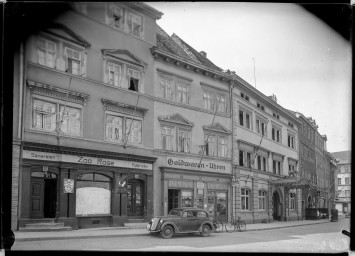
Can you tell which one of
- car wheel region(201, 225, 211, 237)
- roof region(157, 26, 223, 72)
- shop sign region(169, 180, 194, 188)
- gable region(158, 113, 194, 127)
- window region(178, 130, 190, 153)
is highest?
roof region(157, 26, 223, 72)

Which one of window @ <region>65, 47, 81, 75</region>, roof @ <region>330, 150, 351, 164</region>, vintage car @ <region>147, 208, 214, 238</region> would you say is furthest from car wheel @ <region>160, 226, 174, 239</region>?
roof @ <region>330, 150, 351, 164</region>

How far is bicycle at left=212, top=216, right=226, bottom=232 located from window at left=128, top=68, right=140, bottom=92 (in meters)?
1.83

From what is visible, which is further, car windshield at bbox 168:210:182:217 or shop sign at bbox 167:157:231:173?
shop sign at bbox 167:157:231:173

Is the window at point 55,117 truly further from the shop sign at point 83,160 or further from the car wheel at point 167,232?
the car wheel at point 167,232

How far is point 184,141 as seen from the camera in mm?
4703

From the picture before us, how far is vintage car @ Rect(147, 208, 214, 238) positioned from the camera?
4320mm

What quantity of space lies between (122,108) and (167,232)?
1.47m

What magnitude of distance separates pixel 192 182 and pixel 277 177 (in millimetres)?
1422

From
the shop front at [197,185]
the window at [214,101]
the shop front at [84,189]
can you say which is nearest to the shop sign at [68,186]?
the shop front at [84,189]

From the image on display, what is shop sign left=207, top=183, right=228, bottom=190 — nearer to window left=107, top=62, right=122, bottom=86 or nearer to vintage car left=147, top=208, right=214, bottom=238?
vintage car left=147, top=208, right=214, bottom=238

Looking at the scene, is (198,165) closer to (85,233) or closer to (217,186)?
(217,186)

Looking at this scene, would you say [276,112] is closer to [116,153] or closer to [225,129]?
[225,129]

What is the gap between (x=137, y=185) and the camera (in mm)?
4422

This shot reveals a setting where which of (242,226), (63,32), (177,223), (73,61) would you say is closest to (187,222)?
(177,223)
